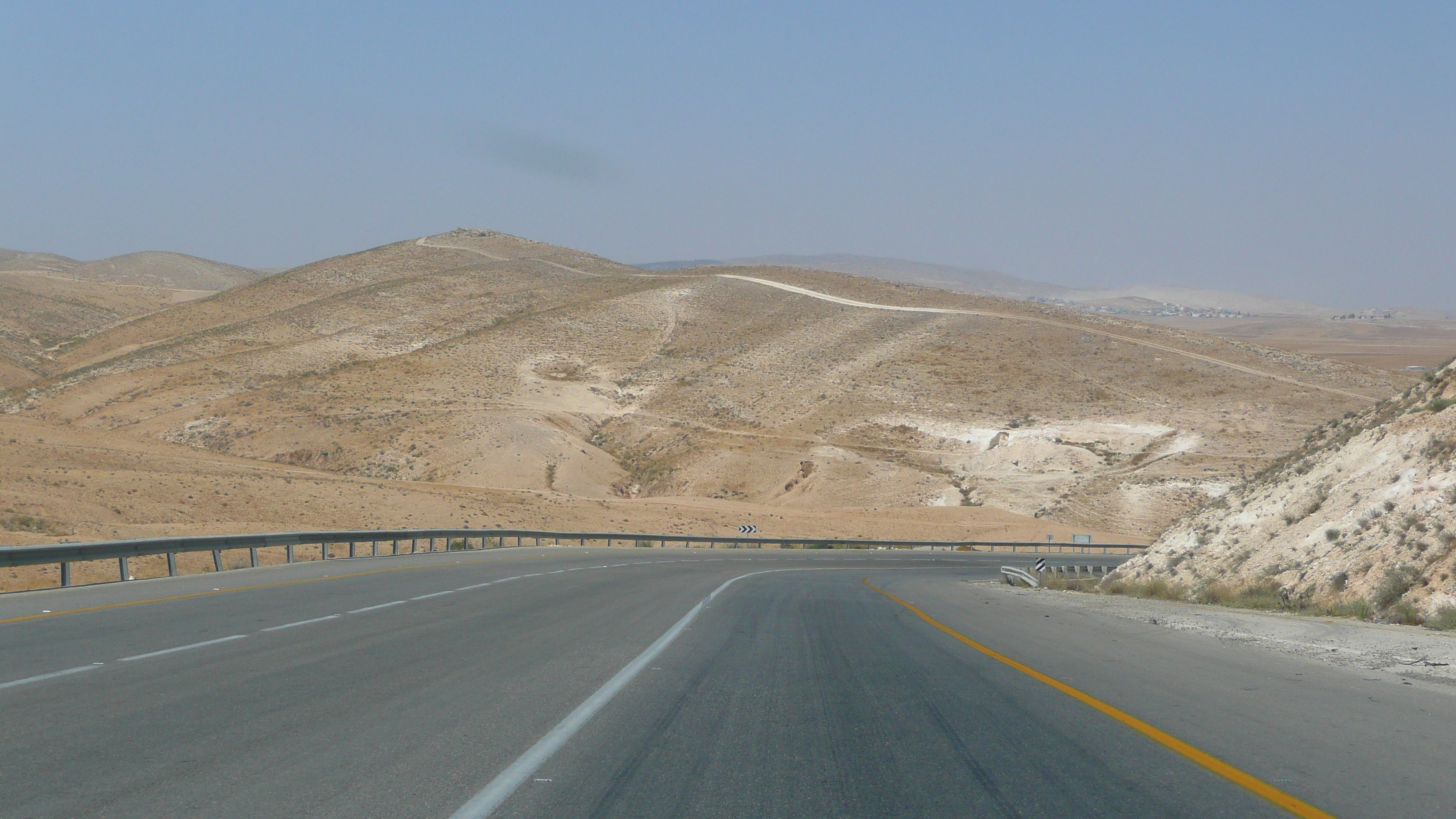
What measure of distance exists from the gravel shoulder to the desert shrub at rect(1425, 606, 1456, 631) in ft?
0.56

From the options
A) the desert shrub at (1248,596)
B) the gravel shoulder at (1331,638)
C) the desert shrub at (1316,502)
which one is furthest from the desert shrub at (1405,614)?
the desert shrub at (1316,502)

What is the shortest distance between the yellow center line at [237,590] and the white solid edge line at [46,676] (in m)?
4.24

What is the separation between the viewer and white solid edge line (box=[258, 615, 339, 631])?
1219 centimetres

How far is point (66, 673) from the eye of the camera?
29.1 ft

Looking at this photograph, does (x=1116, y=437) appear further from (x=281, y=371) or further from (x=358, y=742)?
(x=358, y=742)

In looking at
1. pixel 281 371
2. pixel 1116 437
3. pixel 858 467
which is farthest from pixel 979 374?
pixel 281 371

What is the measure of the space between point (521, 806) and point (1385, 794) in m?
4.26

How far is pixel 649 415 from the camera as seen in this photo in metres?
83.9

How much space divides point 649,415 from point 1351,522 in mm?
68690

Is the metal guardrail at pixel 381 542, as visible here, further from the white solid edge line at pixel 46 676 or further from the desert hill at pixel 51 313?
the desert hill at pixel 51 313

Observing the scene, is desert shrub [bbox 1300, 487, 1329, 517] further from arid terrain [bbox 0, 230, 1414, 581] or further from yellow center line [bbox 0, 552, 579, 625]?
arid terrain [bbox 0, 230, 1414, 581]

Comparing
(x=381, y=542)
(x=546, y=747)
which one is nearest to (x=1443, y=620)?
(x=546, y=747)

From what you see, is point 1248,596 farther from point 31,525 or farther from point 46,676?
point 31,525

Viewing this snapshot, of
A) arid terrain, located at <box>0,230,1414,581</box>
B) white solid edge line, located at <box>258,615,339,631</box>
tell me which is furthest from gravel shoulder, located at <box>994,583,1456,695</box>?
arid terrain, located at <box>0,230,1414,581</box>
